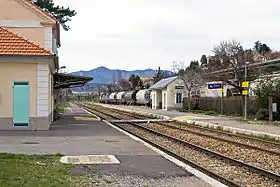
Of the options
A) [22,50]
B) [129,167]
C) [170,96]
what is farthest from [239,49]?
[129,167]

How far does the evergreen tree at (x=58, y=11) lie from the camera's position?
38.7 m

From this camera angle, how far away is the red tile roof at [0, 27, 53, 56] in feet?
73.0

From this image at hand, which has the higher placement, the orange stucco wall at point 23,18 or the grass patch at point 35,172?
the orange stucco wall at point 23,18

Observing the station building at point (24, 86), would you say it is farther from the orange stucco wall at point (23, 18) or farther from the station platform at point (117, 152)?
the orange stucco wall at point (23, 18)

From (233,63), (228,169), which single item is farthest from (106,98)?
(228,169)

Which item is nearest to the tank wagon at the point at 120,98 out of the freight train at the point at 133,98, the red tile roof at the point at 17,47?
the freight train at the point at 133,98

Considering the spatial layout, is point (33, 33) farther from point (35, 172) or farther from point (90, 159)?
point (35, 172)

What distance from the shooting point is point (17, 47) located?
22797 mm

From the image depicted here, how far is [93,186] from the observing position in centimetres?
884

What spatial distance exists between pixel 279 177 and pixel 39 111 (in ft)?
47.9

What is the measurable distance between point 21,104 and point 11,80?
1.24m

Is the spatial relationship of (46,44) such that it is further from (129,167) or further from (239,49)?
(239,49)

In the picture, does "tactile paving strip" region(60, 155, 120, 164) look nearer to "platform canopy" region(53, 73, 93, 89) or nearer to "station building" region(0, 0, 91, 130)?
"station building" region(0, 0, 91, 130)

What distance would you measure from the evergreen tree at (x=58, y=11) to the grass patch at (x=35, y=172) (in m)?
28.3
